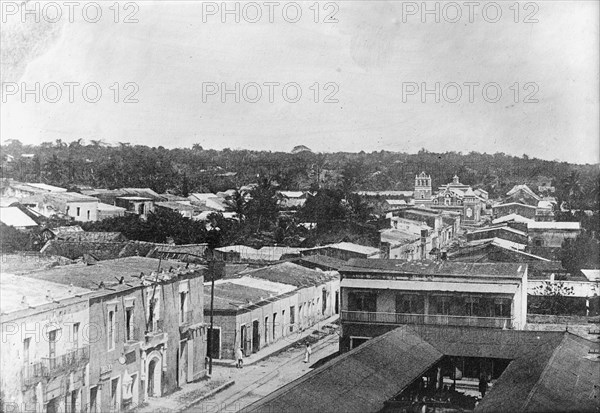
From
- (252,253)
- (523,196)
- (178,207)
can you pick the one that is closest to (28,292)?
(252,253)

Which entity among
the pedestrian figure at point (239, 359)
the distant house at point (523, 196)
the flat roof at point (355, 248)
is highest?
the distant house at point (523, 196)

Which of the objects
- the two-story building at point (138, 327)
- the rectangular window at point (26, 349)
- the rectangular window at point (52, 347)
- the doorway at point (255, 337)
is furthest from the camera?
the doorway at point (255, 337)

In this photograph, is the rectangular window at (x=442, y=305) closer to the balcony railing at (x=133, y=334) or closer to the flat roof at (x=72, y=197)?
the balcony railing at (x=133, y=334)

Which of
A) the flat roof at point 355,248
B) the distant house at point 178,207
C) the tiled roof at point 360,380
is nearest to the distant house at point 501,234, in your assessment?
the flat roof at point 355,248

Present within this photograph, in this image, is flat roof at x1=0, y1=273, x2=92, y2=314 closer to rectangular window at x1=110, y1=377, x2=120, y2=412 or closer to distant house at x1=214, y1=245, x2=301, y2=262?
rectangular window at x1=110, y1=377, x2=120, y2=412

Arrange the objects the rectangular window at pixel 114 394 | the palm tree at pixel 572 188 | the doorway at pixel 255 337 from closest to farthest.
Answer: the rectangular window at pixel 114 394, the doorway at pixel 255 337, the palm tree at pixel 572 188

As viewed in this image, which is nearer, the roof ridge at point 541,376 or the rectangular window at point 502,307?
the roof ridge at point 541,376

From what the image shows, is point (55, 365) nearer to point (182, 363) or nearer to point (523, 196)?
point (182, 363)

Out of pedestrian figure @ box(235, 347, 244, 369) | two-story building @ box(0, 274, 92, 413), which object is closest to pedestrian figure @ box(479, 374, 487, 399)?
pedestrian figure @ box(235, 347, 244, 369)
